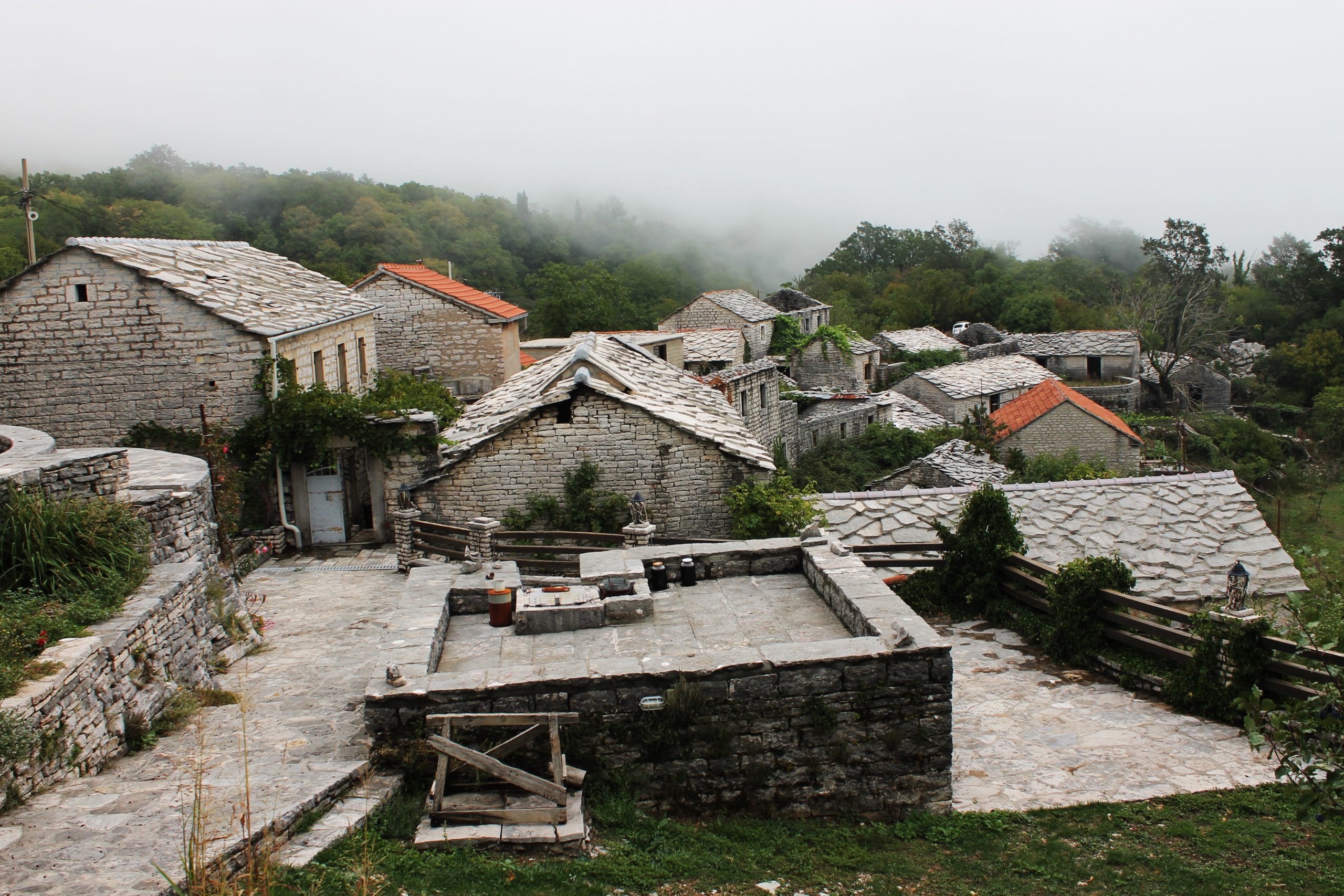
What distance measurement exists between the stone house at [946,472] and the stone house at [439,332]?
11.2 meters

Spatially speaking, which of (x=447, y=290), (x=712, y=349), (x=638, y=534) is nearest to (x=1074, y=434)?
(x=712, y=349)

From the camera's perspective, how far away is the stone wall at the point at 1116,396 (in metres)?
55.2

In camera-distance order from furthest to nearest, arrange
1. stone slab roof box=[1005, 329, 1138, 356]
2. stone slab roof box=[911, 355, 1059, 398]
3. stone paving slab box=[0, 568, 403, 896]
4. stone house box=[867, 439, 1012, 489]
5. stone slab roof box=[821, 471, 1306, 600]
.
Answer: stone slab roof box=[1005, 329, 1138, 356] → stone slab roof box=[911, 355, 1059, 398] → stone house box=[867, 439, 1012, 489] → stone slab roof box=[821, 471, 1306, 600] → stone paving slab box=[0, 568, 403, 896]

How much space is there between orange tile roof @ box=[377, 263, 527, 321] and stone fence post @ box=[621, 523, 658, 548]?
1517 centimetres

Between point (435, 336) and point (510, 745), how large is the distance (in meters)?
22.7

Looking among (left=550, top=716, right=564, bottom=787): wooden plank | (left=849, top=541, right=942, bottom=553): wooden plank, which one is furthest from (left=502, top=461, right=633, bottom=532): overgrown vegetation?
(left=550, top=716, right=564, bottom=787): wooden plank

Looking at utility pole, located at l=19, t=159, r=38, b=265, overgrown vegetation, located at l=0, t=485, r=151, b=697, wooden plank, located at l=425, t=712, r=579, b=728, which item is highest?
utility pole, located at l=19, t=159, r=38, b=265

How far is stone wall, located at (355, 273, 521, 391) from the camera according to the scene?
27.7 m

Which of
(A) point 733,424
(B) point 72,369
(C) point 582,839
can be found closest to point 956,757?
(C) point 582,839

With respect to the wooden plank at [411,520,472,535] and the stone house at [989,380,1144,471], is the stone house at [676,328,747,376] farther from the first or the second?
the wooden plank at [411,520,472,535]

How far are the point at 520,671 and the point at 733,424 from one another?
11.3 m

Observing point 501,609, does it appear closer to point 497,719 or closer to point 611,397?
point 497,719

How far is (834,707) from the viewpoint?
7332mm

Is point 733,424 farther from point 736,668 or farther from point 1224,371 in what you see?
point 1224,371
